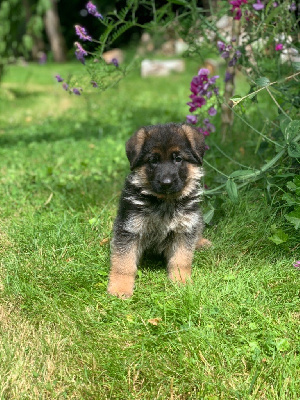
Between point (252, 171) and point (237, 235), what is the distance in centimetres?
58

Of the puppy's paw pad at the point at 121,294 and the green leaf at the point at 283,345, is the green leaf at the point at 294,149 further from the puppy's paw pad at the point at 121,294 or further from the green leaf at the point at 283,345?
the puppy's paw pad at the point at 121,294

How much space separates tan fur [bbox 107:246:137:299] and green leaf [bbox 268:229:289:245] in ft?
3.82

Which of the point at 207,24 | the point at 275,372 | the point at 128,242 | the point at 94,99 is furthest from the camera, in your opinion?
the point at 94,99

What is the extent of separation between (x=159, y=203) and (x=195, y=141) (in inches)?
21.6

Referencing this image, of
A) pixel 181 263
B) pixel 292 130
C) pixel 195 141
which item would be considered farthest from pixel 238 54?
pixel 181 263

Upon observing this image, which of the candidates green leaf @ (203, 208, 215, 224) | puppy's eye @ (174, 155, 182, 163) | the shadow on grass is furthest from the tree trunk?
puppy's eye @ (174, 155, 182, 163)

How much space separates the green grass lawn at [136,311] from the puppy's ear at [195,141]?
87 centimetres

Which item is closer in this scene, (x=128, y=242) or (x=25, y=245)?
(x=128, y=242)

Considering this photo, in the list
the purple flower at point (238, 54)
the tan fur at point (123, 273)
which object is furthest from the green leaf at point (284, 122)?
the tan fur at point (123, 273)

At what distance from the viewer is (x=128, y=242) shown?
3.56 meters

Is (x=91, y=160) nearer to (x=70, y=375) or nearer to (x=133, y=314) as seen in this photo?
(x=133, y=314)

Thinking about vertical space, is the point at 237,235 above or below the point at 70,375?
below

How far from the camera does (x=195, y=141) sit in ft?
11.9

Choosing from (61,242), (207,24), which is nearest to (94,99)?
(207,24)
